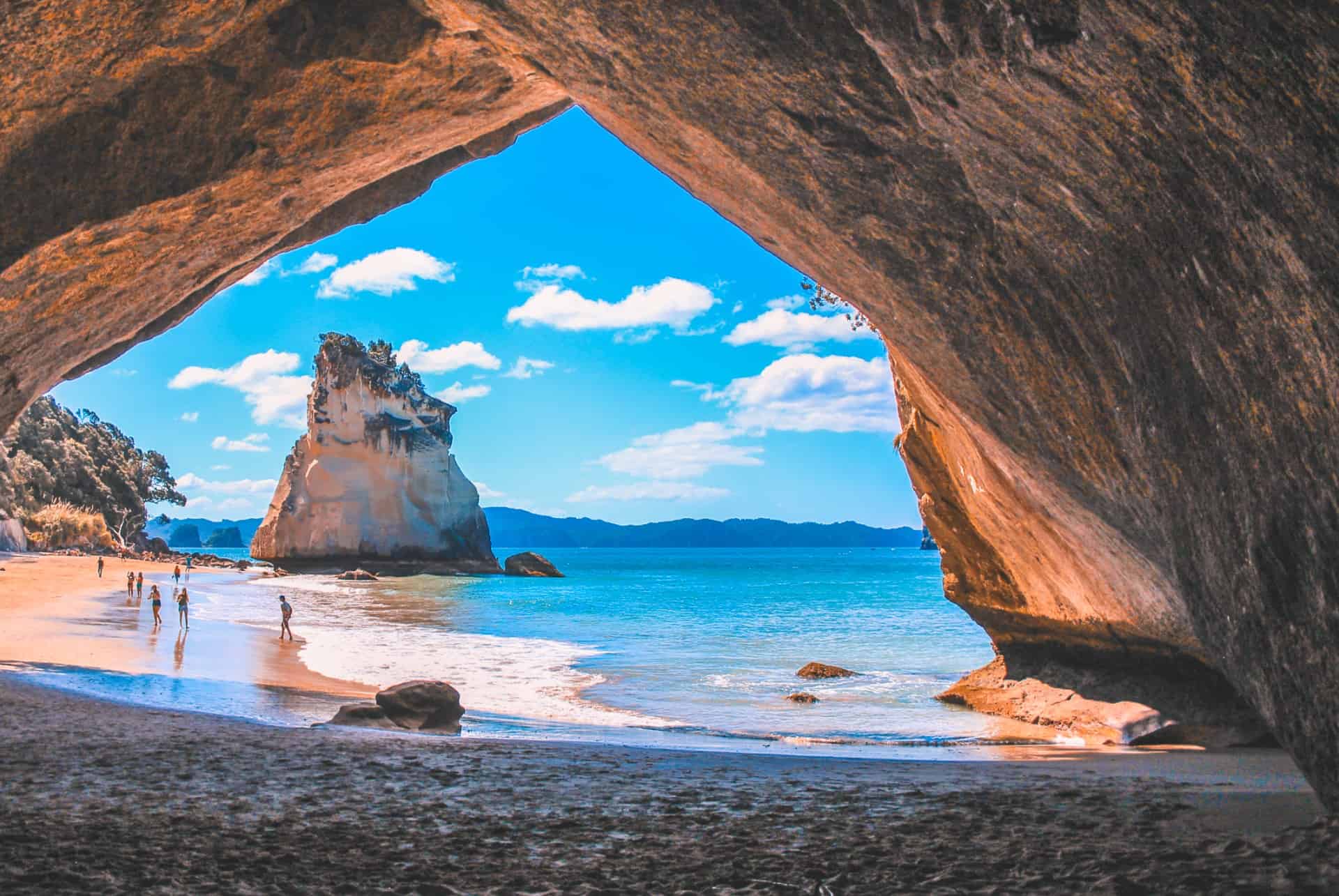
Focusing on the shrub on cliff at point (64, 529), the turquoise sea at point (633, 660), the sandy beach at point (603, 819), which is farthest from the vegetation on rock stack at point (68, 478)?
the sandy beach at point (603, 819)

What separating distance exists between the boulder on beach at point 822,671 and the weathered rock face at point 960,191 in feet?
32.0

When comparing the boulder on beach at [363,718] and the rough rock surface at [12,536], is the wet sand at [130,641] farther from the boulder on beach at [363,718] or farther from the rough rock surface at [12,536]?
the rough rock surface at [12,536]

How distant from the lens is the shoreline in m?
4.07

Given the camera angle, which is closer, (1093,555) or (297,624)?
(1093,555)

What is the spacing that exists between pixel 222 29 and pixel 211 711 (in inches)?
326

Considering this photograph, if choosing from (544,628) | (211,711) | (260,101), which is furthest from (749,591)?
(260,101)

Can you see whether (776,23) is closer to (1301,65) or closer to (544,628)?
(1301,65)

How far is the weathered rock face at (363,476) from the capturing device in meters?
67.2

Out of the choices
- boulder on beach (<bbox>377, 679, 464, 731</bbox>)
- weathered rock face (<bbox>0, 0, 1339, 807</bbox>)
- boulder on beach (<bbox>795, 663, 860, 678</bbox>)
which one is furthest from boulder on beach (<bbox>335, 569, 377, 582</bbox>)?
weathered rock face (<bbox>0, 0, 1339, 807</bbox>)

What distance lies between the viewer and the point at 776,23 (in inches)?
178

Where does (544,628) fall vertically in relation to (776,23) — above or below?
below

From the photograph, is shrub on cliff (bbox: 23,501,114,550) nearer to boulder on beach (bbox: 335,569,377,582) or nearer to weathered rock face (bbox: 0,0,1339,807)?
boulder on beach (bbox: 335,569,377,582)

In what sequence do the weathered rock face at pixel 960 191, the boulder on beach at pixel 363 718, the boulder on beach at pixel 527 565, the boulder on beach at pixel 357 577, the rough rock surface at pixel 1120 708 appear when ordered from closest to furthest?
1. the weathered rock face at pixel 960 191
2. the rough rock surface at pixel 1120 708
3. the boulder on beach at pixel 363 718
4. the boulder on beach at pixel 357 577
5. the boulder on beach at pixel 527 565

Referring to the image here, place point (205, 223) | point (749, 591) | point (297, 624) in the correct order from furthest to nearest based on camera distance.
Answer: point (749, 591) < point (297, 624) < point (205, 223)
